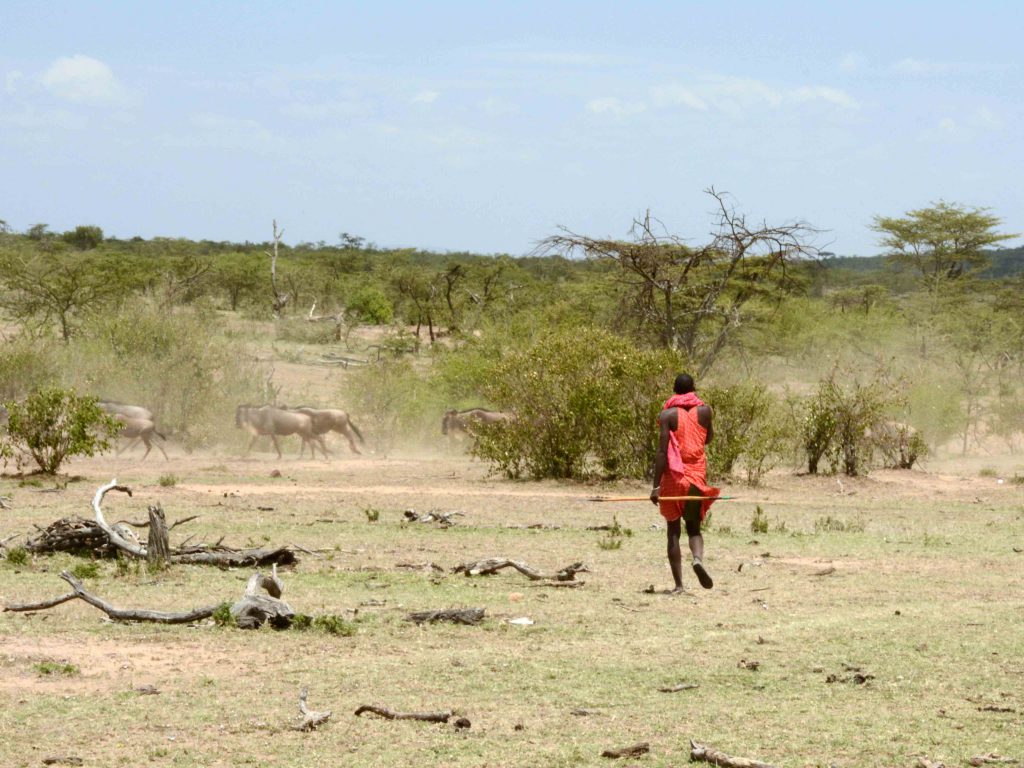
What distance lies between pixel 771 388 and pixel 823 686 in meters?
30.2

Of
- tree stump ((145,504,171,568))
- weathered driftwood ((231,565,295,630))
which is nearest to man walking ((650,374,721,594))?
weathered driftwood ((231,565,295,630))

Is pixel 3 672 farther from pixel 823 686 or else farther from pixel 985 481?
pixel 985 481

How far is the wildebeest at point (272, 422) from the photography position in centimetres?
2452

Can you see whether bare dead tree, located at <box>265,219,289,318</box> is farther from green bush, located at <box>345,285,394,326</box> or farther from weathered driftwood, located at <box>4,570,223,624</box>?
weathered driftwood, located at <box>4,570,223,624</box>

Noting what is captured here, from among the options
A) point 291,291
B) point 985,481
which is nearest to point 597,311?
point 985,481

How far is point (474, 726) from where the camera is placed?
648 centimetres

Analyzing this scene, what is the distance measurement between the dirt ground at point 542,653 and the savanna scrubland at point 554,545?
3 centimetres

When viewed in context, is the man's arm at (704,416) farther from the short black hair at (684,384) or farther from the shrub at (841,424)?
the shrub at (841,424)

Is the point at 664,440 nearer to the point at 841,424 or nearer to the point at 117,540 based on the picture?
the point at 117,540

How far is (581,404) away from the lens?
20.4 metres

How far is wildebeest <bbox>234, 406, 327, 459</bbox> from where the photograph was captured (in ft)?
80.4

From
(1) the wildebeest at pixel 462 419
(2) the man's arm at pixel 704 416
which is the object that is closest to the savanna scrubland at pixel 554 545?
(1) the wildebeest at pixel 462 419

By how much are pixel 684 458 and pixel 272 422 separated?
1525 centimetres

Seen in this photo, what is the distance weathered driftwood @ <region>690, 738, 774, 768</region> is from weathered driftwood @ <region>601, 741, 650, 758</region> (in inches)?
7.7
